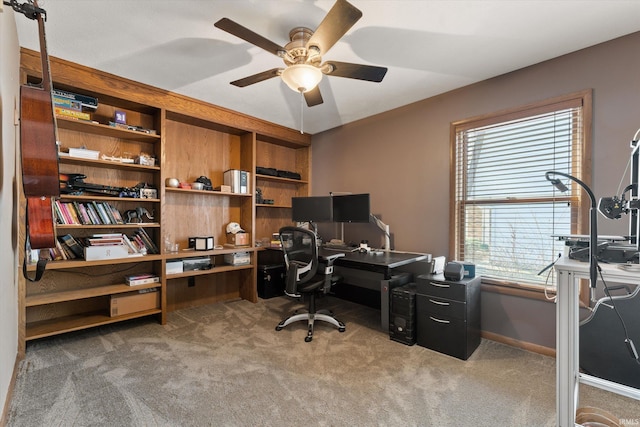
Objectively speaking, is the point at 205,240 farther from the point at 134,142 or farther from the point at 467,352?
the point at 467,352

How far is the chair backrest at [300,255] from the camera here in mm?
2572

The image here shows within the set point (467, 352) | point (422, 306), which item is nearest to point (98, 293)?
point (422, 306)

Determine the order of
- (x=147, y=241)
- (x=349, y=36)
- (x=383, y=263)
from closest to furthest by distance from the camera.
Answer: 1. (x=349, y=36)
2. (x=383, y=263)
3. (x=147, y=241)

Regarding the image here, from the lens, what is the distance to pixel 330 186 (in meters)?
4.11

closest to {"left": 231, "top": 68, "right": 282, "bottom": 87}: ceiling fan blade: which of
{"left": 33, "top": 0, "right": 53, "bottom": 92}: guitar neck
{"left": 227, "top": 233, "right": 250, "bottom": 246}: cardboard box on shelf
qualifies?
{"left": 33, "top": 0, "right": 53, "bottom": 92}: guitar neck

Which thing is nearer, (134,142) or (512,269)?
(512,269)

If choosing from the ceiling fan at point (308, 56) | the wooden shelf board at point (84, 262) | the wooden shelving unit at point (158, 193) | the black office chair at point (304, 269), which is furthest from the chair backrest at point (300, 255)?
the wooden shelf board at point (84, 262)

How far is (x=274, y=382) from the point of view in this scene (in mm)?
1877

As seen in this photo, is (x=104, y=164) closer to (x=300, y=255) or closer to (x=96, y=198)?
(x=96, y=198)

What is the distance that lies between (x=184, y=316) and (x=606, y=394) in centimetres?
357

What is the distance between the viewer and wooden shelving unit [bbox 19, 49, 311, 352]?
2469 millimetres

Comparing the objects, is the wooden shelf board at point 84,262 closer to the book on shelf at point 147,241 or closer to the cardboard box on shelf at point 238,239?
the book on shelf at point 147,241

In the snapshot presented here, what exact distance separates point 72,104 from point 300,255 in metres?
2.45

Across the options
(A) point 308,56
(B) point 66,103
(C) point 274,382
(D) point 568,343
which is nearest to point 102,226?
(B) point 66,103
